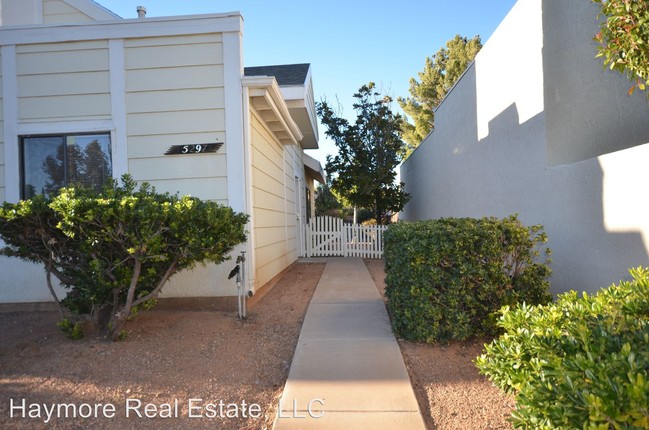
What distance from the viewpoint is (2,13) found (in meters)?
6.72

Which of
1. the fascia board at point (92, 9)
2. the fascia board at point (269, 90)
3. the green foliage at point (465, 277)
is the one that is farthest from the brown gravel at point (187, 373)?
the fascia board at point (92, 9)

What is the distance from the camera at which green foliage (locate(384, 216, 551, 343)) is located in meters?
4.15

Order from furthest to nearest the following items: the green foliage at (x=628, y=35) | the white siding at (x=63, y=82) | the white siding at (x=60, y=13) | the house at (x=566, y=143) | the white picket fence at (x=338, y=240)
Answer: the white picket fence at (x=338, y=240) → the white siding at (x=60, y=13) → the white siding at (x=63, y=82) → the house at (x=566, y=143) → the green foliage at (x=628, y=35)

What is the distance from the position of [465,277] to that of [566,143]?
7.90 ft

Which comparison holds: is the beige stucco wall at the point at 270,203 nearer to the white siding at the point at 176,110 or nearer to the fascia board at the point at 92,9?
the white siding at the point at 176,110

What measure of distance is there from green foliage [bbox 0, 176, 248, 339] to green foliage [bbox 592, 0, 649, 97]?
12.3 ft

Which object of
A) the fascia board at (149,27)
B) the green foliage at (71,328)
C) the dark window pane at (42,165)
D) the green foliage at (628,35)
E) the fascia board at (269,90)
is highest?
the fascia board at (149,27)

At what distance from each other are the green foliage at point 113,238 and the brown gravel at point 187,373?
0.51m

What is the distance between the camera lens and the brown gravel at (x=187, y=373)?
3.04 meters

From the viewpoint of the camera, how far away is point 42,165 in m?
6.07

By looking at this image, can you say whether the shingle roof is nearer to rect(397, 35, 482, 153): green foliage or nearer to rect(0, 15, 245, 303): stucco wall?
rect(0, 15, 245, 303): stucco wall

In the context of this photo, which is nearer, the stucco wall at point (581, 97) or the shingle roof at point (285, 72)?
the stucco wall at point (581, 97)

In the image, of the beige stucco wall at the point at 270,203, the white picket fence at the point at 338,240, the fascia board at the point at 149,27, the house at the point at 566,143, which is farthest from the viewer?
the white picket fence at the point at 338,240

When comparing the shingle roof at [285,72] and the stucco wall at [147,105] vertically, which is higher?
the shingle roof at [285,72]
